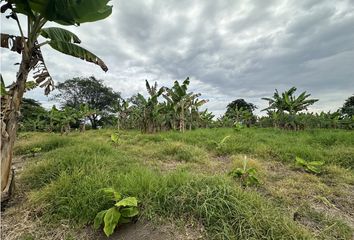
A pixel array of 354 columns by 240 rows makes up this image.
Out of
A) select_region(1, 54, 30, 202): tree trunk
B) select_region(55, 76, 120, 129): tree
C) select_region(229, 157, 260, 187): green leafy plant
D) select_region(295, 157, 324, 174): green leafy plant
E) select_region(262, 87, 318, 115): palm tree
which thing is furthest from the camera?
select_region(55, 76, 120, 129): tree

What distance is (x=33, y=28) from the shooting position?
306 cm

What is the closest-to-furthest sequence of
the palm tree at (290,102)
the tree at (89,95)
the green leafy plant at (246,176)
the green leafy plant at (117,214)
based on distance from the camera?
the green leafy plant at (117,214), the green leafy plant at (246,176), the palm tree at (290,102), the tree at (89,95)

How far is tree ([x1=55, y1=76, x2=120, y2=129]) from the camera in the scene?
27.7 m

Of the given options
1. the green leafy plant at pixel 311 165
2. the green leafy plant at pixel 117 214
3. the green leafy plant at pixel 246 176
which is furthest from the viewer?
the green leafy plant at pixel 311 165

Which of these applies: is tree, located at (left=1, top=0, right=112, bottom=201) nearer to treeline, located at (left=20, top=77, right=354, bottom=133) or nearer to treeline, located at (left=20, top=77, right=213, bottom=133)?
treeline, located at (left=20, top=77, right=213, bottom=133)

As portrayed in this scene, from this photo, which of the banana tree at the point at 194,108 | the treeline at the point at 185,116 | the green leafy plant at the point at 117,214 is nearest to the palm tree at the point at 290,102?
the treeline at the point at 185,116

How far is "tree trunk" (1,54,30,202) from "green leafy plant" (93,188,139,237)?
1.57 m

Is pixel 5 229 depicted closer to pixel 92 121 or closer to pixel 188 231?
pixel 188 231

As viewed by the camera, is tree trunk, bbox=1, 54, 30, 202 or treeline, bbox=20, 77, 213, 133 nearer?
tree trunk, bbox=1, 54, 30, 202

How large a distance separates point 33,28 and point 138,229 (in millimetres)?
3014

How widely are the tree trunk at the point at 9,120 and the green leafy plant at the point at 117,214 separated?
5.16 ft

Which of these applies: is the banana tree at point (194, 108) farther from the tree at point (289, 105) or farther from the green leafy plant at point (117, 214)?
the green leafy plant at point (117, 214)

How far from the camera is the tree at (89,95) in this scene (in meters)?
27.7

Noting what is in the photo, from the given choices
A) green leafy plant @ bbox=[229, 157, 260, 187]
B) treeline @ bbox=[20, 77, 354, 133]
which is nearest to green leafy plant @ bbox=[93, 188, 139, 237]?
green leafy plant @ bbox=[229, 157, 260, 187]
